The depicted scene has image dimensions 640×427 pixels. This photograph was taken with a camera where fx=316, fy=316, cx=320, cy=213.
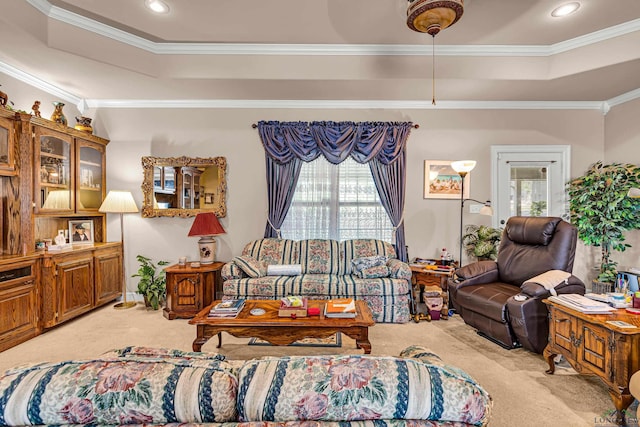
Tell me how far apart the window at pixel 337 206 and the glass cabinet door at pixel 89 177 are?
2559 millimetres

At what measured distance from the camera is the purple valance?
4.35 m

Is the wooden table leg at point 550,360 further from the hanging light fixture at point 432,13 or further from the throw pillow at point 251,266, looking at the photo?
the throw pillow at point 251,266

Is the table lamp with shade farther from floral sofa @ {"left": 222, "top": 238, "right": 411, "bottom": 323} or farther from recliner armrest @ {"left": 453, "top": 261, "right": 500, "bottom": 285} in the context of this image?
recliner armrest @ {"left": 453, "top": 261, "right": 500, "bottom": 285}

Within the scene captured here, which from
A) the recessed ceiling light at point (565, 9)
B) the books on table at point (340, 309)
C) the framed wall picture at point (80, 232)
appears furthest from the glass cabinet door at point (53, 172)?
the recessed ceiling light at point (565, 9)

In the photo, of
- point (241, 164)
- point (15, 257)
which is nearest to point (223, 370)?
point (15, 257)

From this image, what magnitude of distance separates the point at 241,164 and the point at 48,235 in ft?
8.07

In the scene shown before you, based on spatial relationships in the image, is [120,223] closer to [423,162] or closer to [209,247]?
[209,247]

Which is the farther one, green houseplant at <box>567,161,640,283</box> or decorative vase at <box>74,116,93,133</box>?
decorative vase at <box>74,116,93,133</box>

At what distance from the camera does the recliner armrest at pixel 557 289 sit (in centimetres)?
271

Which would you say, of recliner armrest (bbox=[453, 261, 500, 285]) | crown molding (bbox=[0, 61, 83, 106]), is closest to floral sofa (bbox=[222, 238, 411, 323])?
recliner armrest (bbox=[453, 261, 500, 285])

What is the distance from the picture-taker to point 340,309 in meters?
2.60

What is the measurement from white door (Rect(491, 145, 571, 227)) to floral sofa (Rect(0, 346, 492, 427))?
4324mm

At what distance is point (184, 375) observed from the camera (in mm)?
824

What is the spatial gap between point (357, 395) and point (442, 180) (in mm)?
4161
